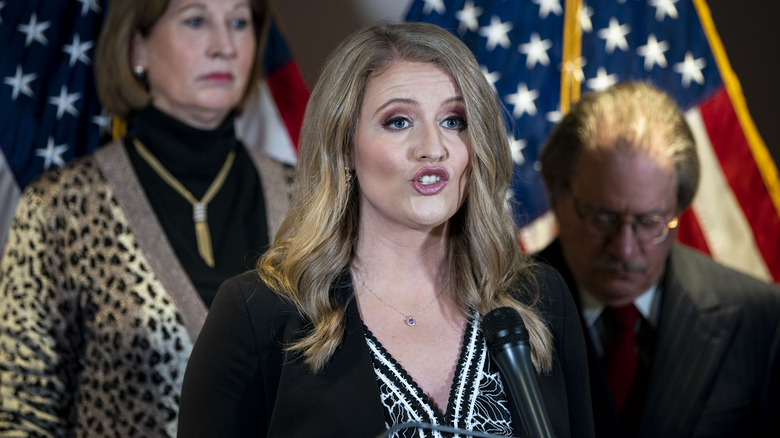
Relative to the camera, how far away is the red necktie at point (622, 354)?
2588 mm

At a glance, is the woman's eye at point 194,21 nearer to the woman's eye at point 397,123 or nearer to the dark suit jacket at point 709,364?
the woman's eye at point 397,123

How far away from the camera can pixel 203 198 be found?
8.73 ft

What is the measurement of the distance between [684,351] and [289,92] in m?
1.69

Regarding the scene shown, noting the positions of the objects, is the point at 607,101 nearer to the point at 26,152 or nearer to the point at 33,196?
the point at 33,196

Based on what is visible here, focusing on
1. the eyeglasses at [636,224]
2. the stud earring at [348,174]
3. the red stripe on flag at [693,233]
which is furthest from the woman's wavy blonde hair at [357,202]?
the red stripe on flag at [693,233]

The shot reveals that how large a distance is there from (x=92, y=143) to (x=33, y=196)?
66 centimetres

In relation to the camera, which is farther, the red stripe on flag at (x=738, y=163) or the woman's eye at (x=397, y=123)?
the red stripe on flag at (x=738, y=163)

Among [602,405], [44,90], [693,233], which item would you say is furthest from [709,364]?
[44,90]

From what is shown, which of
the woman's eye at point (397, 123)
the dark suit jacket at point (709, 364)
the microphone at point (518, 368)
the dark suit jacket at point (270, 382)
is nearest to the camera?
the microphone at point (518, 368)

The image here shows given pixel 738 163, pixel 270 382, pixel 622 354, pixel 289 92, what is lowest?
pixel 622 354

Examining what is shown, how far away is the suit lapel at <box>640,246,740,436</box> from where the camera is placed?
8.16 feet

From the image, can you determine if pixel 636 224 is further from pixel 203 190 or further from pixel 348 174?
pixel 203 190

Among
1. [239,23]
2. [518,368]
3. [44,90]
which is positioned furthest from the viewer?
[44,90]

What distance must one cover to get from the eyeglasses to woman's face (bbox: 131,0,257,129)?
1144 mm
